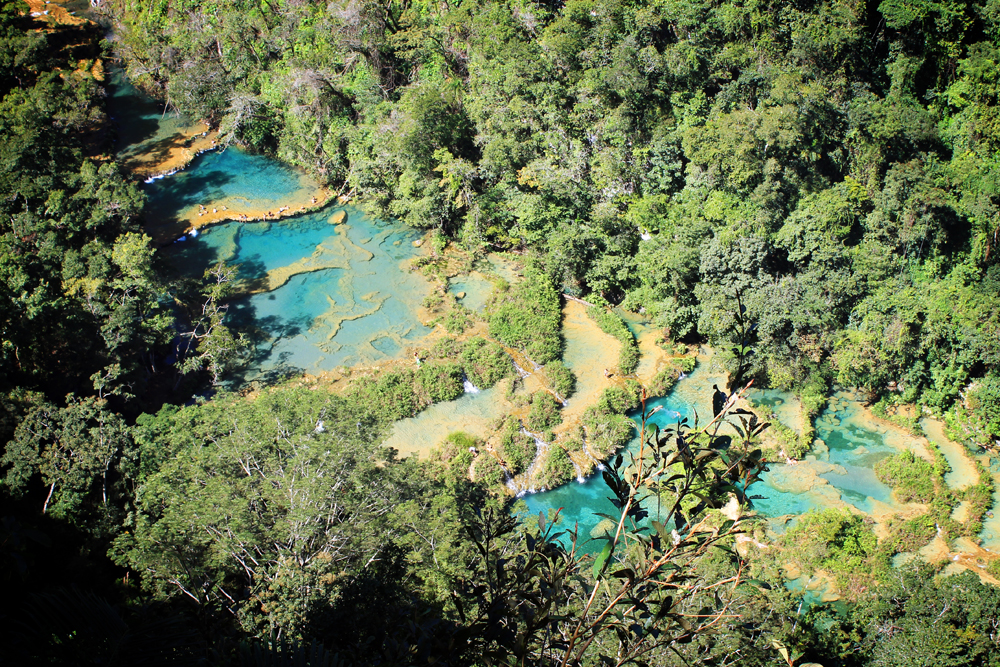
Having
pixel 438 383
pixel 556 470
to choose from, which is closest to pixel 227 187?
pixel 438 383

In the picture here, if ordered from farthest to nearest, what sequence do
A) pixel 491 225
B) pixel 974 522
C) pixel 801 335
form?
pixel 491 225, pixel 801 335, pixel 974 522

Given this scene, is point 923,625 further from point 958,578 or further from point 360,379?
point 360,379

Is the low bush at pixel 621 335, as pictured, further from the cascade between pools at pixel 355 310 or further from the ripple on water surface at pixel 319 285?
the ripple on water surface at pixel 319 285

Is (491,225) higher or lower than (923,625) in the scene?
higher

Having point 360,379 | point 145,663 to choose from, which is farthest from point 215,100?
point 145,663

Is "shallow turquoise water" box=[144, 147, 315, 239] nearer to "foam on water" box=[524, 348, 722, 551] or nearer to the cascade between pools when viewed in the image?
the cascade between pools

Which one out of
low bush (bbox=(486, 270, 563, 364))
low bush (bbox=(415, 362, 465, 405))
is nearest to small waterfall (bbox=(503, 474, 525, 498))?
low bush (bbox=(415, 362, 465, 405))
